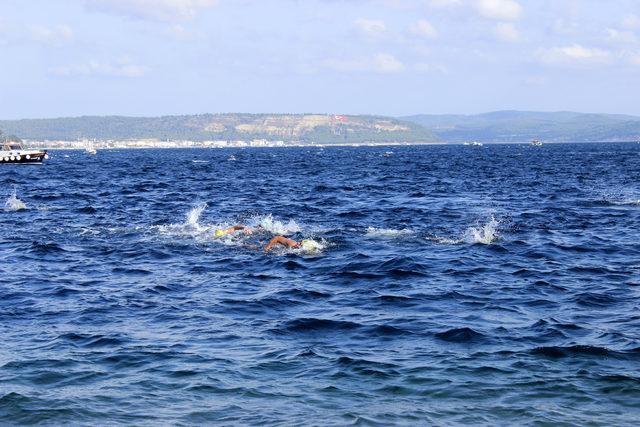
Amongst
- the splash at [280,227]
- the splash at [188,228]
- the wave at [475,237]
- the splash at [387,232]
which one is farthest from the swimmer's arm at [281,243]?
the wave at [475,237]

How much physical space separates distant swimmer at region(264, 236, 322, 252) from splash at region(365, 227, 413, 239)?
3767mm

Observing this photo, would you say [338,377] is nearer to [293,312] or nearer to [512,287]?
[293,312]

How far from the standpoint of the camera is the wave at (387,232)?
2998 centimetres

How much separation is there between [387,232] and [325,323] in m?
14.6

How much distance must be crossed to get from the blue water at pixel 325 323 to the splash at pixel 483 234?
0.13 meters

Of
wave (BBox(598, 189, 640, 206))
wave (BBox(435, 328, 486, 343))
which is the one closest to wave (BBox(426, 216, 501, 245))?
wave (BBox(435, 328, 486, 343))

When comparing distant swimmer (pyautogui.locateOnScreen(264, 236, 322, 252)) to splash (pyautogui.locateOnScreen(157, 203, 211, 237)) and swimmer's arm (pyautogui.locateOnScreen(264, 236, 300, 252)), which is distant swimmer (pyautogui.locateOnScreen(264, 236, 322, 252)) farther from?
splash (pyautogui.locateOnScreen(157, 203, 211, 237))

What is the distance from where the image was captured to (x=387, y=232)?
3081cm

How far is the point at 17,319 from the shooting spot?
667 inches

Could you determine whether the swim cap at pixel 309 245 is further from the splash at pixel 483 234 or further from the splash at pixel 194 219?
the splash at pixel 194 219

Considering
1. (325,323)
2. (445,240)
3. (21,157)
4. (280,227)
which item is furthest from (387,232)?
(21,157)

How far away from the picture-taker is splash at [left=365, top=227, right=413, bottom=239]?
29.9m

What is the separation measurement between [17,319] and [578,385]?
11119mm

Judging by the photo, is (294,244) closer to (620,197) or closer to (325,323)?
(325,323)
